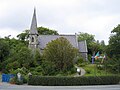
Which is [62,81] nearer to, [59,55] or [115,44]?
[59,55]

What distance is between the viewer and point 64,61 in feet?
163

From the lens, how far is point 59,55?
49500mm

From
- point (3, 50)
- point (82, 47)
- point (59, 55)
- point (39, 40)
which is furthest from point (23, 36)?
point (59, 55)

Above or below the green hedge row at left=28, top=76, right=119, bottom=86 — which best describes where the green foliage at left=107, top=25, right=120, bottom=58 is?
above

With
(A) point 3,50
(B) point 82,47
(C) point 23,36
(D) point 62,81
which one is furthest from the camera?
(C) point 23,36

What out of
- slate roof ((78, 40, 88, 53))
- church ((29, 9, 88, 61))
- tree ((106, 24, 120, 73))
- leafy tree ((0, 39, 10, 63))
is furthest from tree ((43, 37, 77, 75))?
slate roof ((78, 40, 88, 53))

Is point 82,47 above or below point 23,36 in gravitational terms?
below

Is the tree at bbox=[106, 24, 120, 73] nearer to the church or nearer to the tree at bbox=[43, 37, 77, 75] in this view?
the tree at bbox=[43, 37, 77, 75]

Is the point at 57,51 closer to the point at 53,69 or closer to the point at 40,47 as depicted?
the point at 53,69

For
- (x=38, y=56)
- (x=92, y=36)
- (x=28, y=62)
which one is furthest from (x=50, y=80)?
(x=92, y=36)

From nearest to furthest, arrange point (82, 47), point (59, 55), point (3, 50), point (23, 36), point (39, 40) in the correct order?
point (59, 55)
point (3, 50)
point (39, 40)
point (82, 47)
point (23, 36)

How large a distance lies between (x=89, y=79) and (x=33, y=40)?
3554 centimetres

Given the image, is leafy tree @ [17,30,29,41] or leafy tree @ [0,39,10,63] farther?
leafy tree @ [17,30,29,41]

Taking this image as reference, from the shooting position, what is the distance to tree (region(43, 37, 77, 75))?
49.5 meters
